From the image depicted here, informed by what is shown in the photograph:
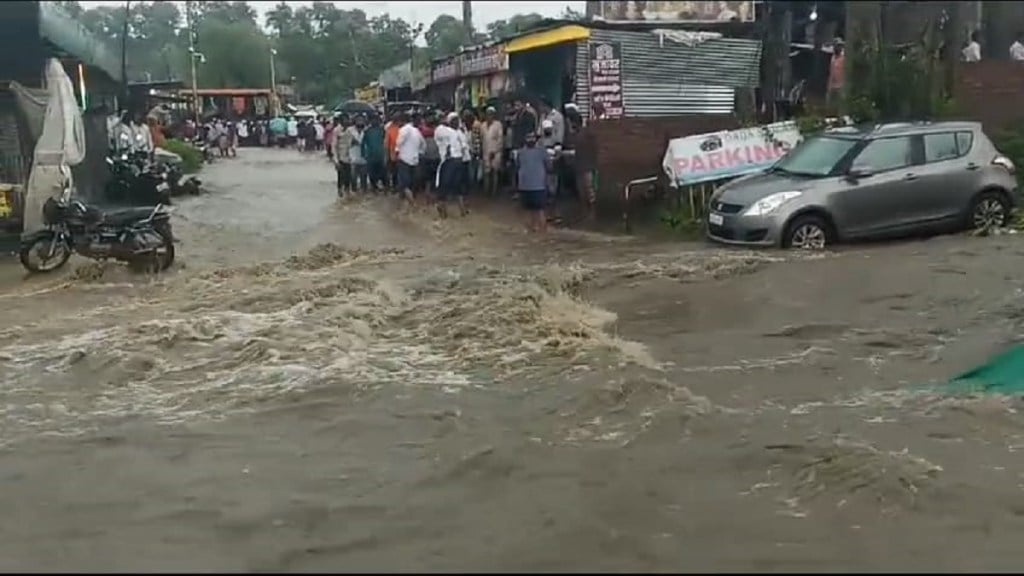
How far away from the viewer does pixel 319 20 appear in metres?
68.2

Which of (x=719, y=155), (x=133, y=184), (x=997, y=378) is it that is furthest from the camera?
(x=133, y=184)

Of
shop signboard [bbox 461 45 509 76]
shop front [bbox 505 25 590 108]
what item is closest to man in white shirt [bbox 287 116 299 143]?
shop signboard [bbox 461 45 509 76]

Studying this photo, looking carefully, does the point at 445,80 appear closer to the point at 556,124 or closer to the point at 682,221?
the point at 556,124

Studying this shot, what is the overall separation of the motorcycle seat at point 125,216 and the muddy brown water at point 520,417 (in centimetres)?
65

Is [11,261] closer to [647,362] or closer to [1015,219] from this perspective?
[647,362]

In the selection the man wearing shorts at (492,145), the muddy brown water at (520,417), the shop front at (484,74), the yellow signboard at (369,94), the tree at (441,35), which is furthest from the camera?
the tree at (441,35)

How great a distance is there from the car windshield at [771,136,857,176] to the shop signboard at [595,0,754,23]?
9.56 meters

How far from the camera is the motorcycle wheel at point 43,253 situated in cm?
1438

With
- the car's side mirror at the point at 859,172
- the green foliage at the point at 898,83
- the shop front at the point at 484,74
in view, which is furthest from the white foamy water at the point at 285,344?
the shop front at the point at 484,74

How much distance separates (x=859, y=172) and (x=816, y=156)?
2.08ft

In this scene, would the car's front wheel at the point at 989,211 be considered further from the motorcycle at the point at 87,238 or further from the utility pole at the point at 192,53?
the utility pole at the point at 192,53

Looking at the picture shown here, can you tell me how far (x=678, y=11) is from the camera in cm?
2502

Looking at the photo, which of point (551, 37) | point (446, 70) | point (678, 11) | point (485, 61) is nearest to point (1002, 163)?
point (551, 37)

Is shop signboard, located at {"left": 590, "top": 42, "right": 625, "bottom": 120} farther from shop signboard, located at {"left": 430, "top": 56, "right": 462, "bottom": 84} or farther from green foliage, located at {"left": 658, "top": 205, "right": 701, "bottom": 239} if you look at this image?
shop signboard, located at {"left": 430, "top": 56, "right": 462, "bottom": 84}
